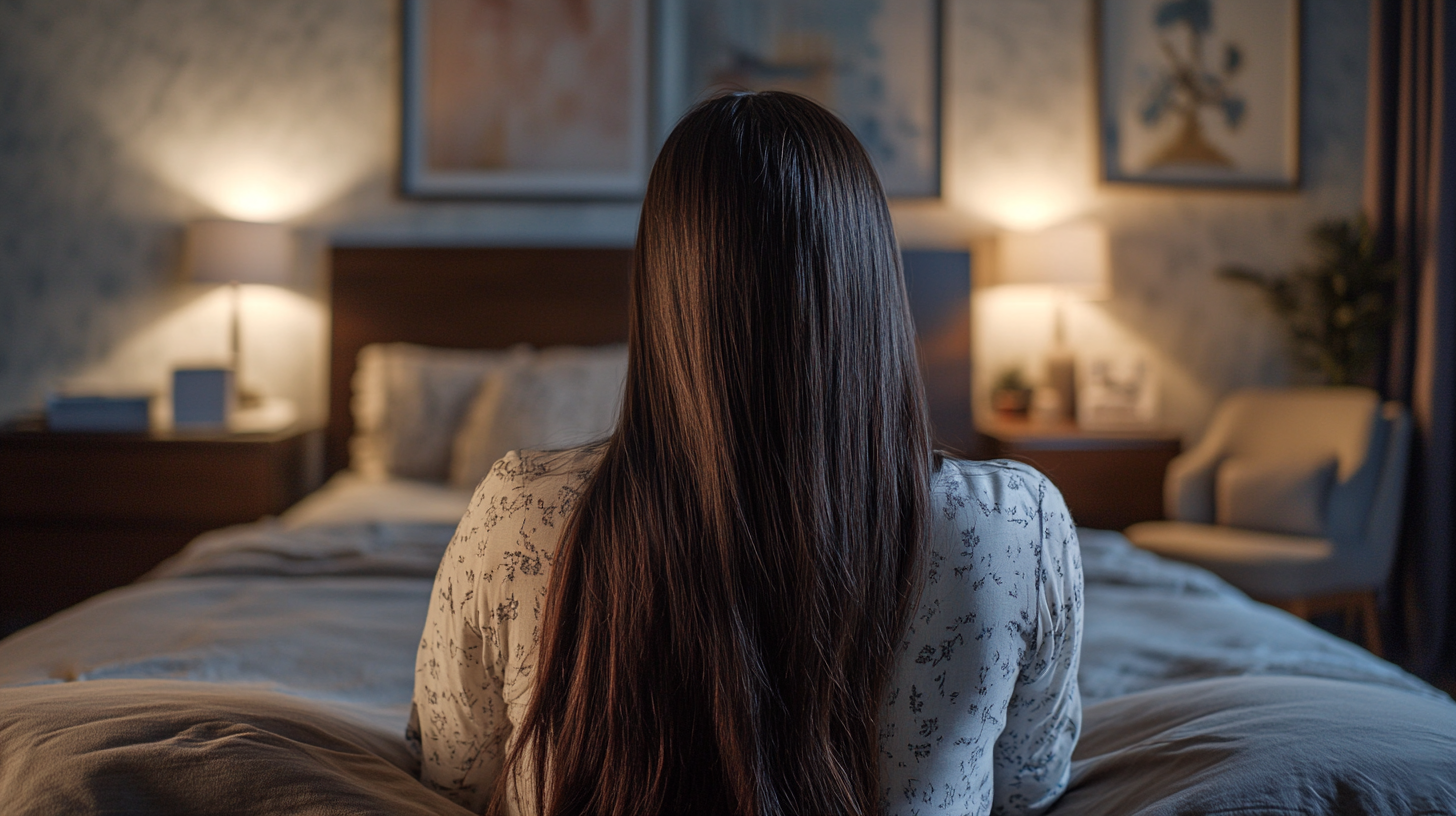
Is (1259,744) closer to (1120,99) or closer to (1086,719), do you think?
(1086,719)

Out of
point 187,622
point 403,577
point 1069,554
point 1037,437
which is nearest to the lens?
point 1069,554

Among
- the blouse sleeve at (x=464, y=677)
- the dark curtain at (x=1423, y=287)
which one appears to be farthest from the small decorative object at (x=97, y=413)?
the dark curtain at (x=1423, y=287)

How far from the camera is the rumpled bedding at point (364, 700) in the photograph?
0.64 m

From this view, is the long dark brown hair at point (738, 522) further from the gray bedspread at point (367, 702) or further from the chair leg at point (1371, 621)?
the chair leg at point (1371, 621)

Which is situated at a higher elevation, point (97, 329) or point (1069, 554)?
point (97, 329)

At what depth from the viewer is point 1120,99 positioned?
343 cm

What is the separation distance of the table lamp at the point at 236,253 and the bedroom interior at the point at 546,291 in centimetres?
1

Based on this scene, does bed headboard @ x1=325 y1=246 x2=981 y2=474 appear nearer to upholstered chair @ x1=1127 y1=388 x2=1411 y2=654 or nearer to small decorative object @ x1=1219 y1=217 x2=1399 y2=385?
upholstered chair @ x1=1127 y1=388 x2=1411 y2=654

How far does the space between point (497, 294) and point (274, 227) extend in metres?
0.80

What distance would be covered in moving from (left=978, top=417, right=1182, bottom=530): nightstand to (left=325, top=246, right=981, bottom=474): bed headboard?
1.07 feet

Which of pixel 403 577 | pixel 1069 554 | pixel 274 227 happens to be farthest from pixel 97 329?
pixel 1069 554

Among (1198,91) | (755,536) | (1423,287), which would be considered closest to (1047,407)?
(1423,287)

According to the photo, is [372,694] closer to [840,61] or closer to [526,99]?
[526,99]

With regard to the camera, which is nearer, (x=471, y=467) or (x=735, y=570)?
(x=735, y=570)
